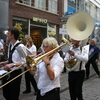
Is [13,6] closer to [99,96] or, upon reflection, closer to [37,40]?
[37,40]

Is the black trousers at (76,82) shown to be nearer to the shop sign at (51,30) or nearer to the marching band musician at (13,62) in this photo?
the marching band musician at (13,62)

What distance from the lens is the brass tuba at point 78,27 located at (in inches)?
126

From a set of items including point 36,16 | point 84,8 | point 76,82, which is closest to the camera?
point 76,82

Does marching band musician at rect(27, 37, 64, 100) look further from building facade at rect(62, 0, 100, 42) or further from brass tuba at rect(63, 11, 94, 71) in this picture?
building facade at rect(62, 0, 100, 42)

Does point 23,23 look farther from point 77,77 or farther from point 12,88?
point 12,88

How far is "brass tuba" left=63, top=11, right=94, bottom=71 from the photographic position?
3203 mm

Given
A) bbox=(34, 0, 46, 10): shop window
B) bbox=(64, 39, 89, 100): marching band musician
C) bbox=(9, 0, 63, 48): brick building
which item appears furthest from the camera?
bbox=(34, 0, 46, 10): shop window

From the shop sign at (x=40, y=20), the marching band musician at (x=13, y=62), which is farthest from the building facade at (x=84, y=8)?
the marching band musician at (x=13, y=62)

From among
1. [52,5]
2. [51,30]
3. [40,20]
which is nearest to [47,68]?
[40,20]

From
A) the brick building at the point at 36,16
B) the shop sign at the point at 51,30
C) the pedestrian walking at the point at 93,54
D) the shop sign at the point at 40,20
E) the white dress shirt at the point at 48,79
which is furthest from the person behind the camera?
the shop sign at the point at 51,30

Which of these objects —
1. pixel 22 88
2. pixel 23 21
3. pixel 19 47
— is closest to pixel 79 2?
pixel 23 21

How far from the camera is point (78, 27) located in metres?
3.44

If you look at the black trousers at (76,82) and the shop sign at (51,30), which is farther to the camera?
the shop sign at (51,30)

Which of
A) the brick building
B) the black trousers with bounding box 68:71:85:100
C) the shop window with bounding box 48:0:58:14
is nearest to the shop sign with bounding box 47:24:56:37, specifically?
the brick building
